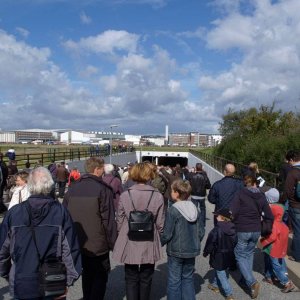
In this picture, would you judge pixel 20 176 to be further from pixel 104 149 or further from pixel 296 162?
pixel 104 149

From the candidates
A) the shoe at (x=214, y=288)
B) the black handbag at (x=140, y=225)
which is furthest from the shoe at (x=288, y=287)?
the black handbag at (x=140, y=225)

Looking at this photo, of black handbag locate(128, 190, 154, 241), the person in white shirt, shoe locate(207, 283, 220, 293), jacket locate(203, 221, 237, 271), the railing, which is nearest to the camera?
black handbag locate(128, 190, 154, 241)

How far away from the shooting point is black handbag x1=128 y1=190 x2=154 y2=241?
199 inches

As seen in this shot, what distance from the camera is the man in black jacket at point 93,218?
509 centimetres

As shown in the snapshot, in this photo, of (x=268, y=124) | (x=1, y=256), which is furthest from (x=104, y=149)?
(x=1, y=256)

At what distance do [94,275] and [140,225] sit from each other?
895 millimetres

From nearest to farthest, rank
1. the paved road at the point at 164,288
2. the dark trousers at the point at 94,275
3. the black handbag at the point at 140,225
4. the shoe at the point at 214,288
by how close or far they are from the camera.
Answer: the black handbag at the point at 140,225, the dark trousers at the point at 94,275, the paved road at the point at 164,288, the shoe at the point at 214,288

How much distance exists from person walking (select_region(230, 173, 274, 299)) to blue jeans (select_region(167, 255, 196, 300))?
3.84ft

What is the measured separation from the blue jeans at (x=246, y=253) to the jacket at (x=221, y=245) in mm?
180

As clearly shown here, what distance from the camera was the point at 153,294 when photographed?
6.55m

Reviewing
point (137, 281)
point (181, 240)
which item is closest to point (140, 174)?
point (181, 240)

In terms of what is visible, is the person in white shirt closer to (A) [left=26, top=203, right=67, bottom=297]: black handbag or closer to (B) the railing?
(A) [left=26, top=203, right=67, bottom=297]: black handbag

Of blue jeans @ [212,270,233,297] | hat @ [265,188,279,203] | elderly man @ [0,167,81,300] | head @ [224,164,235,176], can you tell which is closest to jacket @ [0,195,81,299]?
elderly man @ [0,167,81,300]

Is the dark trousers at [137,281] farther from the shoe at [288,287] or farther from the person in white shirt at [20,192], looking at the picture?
the shoe at [288,287]
